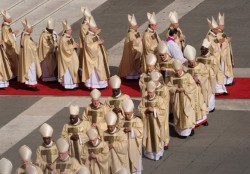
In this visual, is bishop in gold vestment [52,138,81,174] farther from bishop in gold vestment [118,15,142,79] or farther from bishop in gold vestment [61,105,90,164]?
bishop in gold vestment [118,15,142,79]

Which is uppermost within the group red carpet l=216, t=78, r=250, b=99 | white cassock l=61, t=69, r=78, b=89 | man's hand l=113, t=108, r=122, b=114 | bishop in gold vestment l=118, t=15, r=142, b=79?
man's hand l=113, t=108, r=122, b=114

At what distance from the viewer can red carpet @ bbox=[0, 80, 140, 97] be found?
28.2 metres

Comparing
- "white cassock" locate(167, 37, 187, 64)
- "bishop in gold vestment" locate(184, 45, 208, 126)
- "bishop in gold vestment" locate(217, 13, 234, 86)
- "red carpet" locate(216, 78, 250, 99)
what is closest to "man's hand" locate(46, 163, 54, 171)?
"bishop in gold vestment" locate(184, 45, 208, 126)

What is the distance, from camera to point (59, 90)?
28750 millimetres

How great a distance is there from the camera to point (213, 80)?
2625cm

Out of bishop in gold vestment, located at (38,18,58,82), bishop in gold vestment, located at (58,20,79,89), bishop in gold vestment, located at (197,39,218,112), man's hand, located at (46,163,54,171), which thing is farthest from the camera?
bishop in gold vestment, located at (38,18,58,82)

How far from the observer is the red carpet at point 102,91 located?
27531 millimetres

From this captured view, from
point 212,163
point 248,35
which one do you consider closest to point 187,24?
point 248,35

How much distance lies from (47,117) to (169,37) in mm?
3454

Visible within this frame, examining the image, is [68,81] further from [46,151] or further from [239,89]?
[46,151]

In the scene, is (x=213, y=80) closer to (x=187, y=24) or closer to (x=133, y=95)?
(x=133, y=95)

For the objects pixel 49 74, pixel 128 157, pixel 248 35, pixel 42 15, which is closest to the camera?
pixel 128 157

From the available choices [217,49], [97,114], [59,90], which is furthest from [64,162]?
[59,90]

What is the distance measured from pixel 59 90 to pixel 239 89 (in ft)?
14.7
